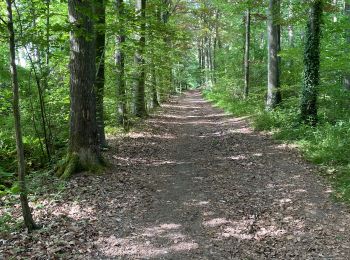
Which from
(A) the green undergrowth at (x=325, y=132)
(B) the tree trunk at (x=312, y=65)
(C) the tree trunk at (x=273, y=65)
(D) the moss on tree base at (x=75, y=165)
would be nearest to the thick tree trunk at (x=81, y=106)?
(D) the moss on tree base at (x=75, y=165)

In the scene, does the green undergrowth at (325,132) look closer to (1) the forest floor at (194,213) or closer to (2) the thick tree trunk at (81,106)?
(1) the forest floor at (194,213)

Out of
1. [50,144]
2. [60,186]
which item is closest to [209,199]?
[60,186]

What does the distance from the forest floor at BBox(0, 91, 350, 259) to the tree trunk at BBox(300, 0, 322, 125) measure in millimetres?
2526

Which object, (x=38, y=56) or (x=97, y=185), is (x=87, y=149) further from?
(x=38, y=56)

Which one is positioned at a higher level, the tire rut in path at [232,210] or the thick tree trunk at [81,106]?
the thick tree trunk at [81,106]

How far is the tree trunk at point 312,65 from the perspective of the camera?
11578mm

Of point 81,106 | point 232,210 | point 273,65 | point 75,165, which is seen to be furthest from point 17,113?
point 273,65

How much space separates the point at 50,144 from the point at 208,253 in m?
5.90

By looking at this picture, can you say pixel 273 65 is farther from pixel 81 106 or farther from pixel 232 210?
pixel 232 210

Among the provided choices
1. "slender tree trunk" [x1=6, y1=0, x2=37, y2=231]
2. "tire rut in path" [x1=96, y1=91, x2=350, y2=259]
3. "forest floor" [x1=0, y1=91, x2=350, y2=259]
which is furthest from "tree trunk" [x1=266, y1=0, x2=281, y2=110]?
"slender tree trunk" [x1=6, y1=0, x2=37, y2=231]

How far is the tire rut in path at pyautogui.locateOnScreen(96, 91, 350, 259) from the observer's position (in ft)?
15.7

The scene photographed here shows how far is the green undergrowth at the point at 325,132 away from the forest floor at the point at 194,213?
0.36 metres

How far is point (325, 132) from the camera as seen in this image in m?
10.0

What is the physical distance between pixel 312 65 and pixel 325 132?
2902 millimetres
